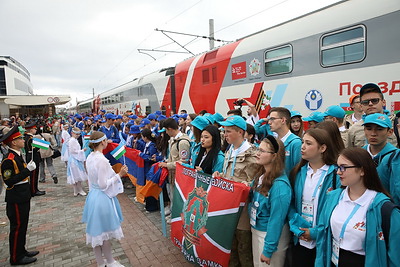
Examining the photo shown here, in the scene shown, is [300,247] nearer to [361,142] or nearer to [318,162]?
[318,162]

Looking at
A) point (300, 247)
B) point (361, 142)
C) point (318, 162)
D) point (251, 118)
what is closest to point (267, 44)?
point (251, 118)

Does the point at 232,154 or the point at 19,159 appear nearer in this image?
the point at 232,154

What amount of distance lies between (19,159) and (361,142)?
205 inches

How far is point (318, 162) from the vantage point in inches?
95.1

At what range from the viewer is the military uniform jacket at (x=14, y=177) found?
3.69 m

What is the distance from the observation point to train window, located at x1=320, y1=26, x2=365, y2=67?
16.8 feet

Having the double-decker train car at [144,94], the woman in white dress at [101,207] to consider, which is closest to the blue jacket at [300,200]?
the woman in white dress at [101,207]

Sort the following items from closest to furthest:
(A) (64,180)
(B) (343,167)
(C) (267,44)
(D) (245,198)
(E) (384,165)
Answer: (B) (343,167) < (E) (384,165) < (D) (245,198) < (C) (267,44) < (A) (64,180)

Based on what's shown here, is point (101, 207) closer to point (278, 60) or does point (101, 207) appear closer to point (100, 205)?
point (100, 205)

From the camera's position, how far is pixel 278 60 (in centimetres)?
688

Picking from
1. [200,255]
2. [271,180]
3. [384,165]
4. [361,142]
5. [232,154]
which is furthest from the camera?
[361,142]

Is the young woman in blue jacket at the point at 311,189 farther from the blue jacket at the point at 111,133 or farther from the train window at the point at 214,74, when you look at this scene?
the train window at the point at 214,74

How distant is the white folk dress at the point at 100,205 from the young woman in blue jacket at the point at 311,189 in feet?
7.62

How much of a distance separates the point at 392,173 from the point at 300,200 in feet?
2.66
